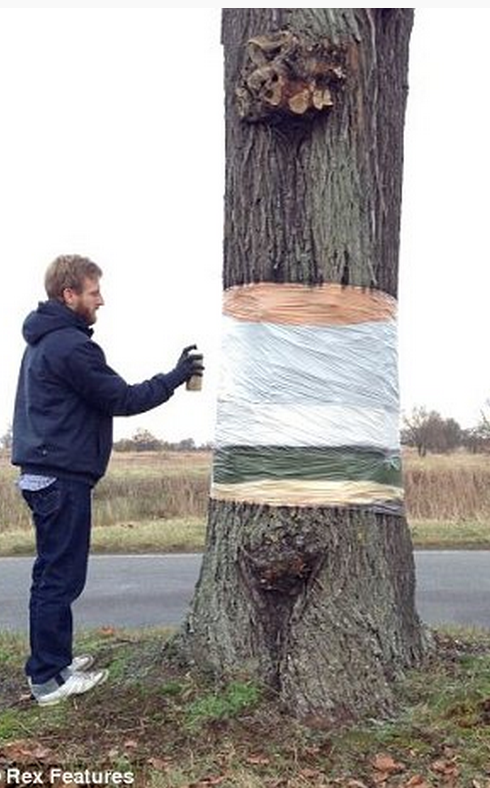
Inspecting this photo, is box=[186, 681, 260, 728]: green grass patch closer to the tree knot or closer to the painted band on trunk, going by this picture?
the painted band on trunk

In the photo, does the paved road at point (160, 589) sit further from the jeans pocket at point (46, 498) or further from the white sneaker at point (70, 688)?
the jeans pocket at point (46, 498)

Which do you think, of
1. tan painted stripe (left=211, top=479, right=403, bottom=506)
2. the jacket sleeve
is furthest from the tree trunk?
the jacket sleeve

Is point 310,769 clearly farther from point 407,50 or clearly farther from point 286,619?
point 407,50

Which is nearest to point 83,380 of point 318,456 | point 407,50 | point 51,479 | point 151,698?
point 51,479

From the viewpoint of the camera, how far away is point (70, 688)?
4.22 meters

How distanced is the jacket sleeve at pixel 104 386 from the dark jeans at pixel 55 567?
35 centimetres

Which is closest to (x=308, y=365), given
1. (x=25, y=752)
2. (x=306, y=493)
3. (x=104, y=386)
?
(x=306, y=493)

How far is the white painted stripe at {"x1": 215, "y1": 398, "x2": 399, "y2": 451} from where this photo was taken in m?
4.06

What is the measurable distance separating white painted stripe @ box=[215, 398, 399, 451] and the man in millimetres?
333

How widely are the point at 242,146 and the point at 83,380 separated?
3.72 feet

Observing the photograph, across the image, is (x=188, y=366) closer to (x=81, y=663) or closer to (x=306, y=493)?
(x=306, y=493)

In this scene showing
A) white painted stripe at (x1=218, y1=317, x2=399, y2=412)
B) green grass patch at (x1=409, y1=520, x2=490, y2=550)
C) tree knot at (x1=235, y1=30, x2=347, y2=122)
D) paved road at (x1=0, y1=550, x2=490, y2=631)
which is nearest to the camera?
tree knot at (x1=235, y1=30, x2=347, y2=122)

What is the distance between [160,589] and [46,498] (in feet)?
16.3

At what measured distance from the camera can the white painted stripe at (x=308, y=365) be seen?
13.4 feet
